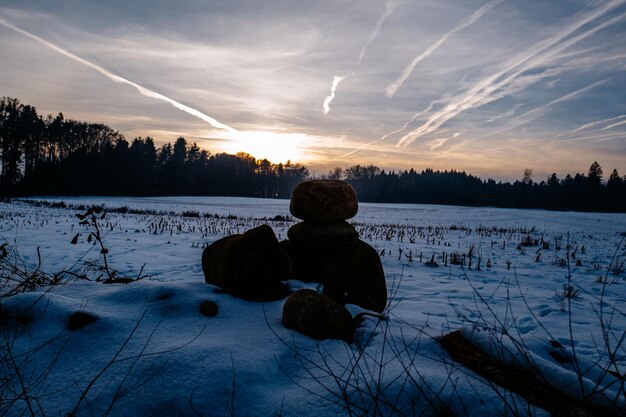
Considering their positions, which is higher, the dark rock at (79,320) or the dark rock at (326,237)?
the dark rock at (326,237)

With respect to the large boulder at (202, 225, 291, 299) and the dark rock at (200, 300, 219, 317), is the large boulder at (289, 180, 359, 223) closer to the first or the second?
the large boulder at (202, 225, 291, 299)

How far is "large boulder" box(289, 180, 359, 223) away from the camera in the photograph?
5.09 metres

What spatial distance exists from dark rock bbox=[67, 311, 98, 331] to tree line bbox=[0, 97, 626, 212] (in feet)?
187

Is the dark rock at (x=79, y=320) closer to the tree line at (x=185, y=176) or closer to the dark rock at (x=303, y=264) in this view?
the dark rock at (x=303, y=264)

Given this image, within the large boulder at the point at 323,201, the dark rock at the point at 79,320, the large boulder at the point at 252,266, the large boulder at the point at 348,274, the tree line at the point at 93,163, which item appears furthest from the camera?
the tree line at the point at 93,163

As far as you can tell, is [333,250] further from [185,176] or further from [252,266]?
[185,176]

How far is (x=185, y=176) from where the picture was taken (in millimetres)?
76812

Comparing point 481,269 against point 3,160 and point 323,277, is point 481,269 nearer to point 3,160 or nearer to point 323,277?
point 323,277

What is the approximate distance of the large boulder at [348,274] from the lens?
4.70m

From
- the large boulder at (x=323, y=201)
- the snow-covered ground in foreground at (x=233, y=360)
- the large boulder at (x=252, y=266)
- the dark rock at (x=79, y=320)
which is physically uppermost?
the large boulder at (x=323, y=201)

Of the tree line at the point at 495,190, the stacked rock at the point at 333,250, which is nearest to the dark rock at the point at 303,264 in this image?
the stacked rock at the point at 333,250

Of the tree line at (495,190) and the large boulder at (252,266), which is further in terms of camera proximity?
the tree line at (495,190)

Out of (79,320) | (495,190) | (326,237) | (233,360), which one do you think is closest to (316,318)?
(233,360)

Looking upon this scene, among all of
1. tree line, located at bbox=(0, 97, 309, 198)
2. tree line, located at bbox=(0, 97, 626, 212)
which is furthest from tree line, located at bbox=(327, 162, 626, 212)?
tree line, located at bbox=(0, 97, 309, 198)
